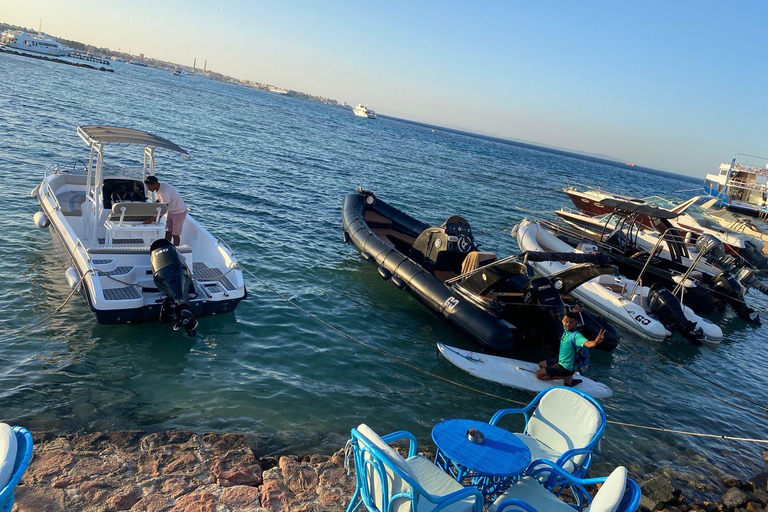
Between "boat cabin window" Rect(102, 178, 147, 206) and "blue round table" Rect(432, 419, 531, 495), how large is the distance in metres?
8.03

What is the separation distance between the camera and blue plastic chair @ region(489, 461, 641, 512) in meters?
3.28

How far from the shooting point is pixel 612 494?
3.25 metres

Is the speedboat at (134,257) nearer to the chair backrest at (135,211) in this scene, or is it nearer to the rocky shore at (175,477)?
the chair backrest at (135,211)

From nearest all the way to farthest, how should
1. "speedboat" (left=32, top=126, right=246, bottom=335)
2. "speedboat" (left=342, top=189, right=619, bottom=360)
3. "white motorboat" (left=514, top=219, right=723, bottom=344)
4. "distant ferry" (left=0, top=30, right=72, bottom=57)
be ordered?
"speedboat" (left=32, top=126, right=246, bottom=335) < "speedboat" (left=342, top=189, right=619, bottom=360) < "white motorboat" (left=514, top=219, right=723, bottom=344) < "distant ferry" (left=0, top=30, right=72, bottom=57)

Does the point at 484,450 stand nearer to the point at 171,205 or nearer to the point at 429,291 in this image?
the point at 429,291

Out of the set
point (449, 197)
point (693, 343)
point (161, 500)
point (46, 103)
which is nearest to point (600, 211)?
point (449, 197)

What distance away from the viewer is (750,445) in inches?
323

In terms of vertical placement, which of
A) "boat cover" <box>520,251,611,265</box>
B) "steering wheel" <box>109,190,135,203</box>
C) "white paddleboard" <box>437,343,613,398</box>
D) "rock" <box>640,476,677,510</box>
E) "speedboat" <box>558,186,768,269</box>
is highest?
"speedboat" <box>558,186,768,269</box>

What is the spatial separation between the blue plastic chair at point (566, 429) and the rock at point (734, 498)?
3259 mm

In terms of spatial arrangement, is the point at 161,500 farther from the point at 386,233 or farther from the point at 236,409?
the point at 386,233

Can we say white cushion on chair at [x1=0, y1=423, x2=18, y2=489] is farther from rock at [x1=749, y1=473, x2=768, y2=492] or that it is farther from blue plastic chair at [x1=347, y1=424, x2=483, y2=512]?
rock at [x1=749, y1=473, x2=768, y2=492]

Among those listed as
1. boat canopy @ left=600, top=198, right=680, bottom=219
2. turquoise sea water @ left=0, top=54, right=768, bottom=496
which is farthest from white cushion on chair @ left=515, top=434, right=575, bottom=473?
boat canopy @ left=600, top=198, right=680, bottom=219

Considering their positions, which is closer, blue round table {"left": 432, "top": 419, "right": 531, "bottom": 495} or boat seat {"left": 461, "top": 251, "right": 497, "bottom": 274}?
blue round table {"left": 432, "top": 419, "right": 531, "bottom": 495}

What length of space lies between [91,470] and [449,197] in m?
25.3
